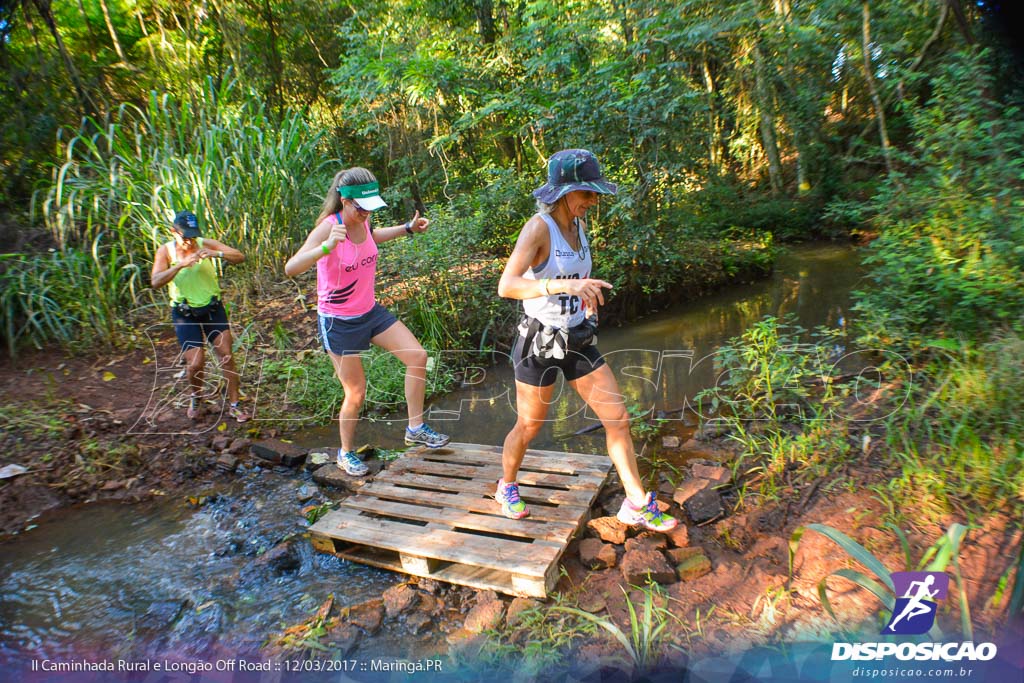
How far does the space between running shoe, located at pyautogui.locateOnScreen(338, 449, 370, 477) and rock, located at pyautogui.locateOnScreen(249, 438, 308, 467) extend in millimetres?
560

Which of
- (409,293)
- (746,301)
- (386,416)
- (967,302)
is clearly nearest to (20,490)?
(386,416)

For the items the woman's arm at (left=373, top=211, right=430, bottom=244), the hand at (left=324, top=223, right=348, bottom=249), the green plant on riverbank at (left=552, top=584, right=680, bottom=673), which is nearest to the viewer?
the green plant on riverbank at (left=552, top=584, right=680, bottom=673)

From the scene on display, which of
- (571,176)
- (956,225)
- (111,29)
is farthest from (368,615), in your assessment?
(111,29)

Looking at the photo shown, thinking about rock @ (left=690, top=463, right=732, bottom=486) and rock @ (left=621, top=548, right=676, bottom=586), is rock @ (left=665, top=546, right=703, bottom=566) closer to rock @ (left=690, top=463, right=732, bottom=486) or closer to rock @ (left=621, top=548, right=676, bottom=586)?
rock @ (left=621, top=548, right=676, bottom=586)

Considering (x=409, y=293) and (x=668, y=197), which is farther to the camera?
(x=668, y=197)

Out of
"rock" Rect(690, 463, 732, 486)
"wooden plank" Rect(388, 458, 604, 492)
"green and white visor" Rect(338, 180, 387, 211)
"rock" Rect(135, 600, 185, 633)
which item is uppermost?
"green and white visor" Rect(338, 180, 387, 211)

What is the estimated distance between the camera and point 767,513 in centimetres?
312

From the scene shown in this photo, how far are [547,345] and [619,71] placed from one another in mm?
5756

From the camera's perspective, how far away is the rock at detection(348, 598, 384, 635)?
266cm

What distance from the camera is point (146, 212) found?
6289 mm

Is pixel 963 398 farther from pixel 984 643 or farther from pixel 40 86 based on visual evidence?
pixel 40 86

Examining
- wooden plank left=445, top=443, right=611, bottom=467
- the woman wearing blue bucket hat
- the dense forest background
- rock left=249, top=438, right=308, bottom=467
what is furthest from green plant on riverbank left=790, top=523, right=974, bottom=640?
rock left=249, top=438, right=308, bottom=467

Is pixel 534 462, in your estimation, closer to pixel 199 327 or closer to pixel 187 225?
pixel 199 327

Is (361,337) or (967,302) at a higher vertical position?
(361,337)
